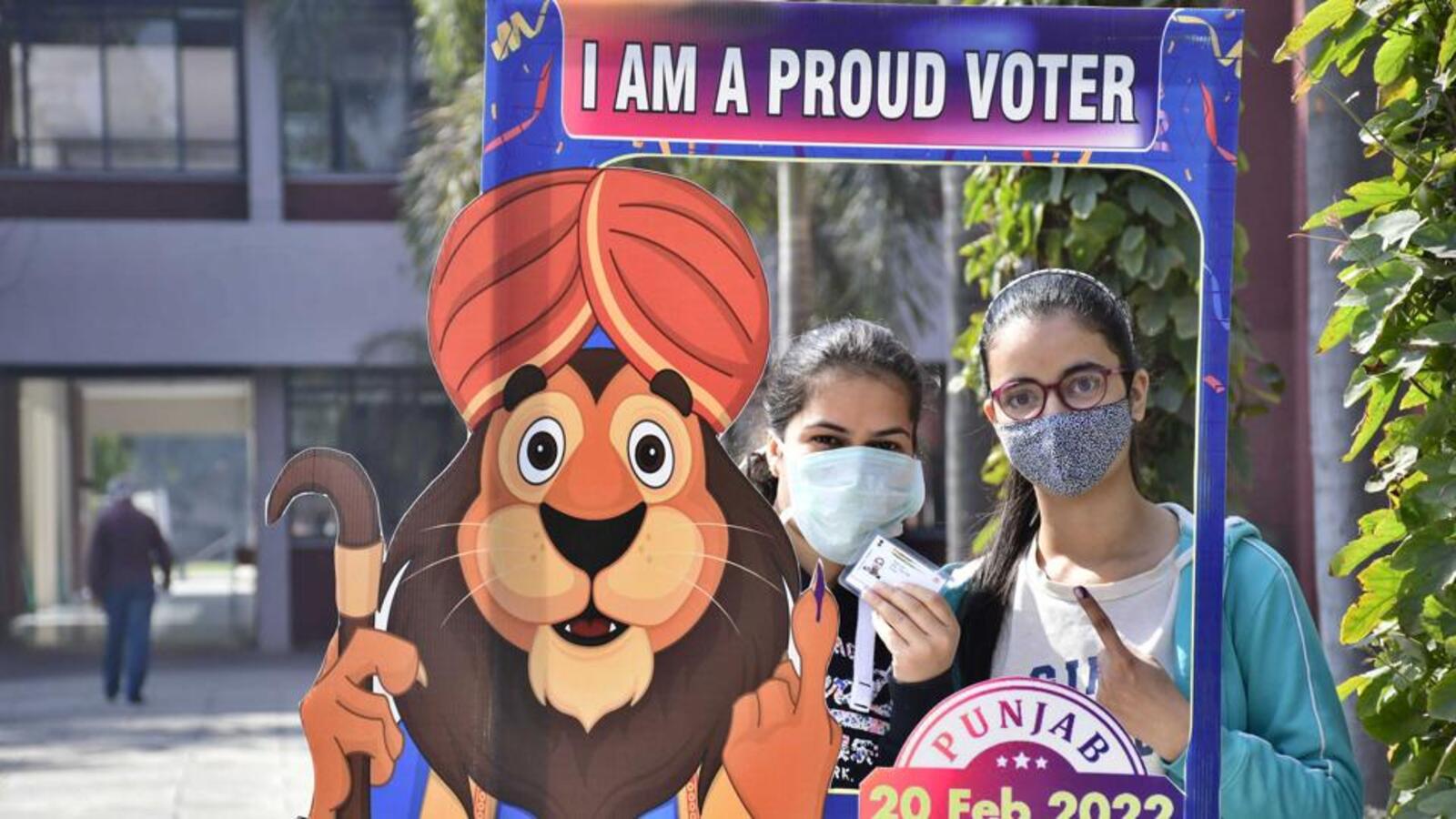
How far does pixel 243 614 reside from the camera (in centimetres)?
3050

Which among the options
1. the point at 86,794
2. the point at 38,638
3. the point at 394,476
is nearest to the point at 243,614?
the point at 38,638

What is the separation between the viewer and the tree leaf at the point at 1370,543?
3334 mm

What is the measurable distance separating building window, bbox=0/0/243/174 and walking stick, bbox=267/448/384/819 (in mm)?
20813

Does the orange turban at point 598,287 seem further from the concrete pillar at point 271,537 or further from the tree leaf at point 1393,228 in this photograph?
the concrete pillar at point 271,537

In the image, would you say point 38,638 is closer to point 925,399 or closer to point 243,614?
point 243,614

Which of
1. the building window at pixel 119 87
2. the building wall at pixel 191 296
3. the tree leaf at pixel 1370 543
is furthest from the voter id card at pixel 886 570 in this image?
the building window at pixel 119 87

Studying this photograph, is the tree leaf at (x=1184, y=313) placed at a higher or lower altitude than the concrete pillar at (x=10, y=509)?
higher

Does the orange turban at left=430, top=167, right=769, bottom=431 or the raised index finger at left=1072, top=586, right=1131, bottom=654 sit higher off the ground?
the orange turban at left=430, top=167, right=769, bottom=431

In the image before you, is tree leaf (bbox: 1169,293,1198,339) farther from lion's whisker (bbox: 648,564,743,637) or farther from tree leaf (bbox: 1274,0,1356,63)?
lion's whisker (bbox: 648,564,743,637)

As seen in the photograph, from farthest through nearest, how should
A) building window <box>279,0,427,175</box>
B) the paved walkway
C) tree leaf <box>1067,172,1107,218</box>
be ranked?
building window <box>279,0,427,175</box> → the paved walkway → tree leaf <box>1067,172,1107,218</box>

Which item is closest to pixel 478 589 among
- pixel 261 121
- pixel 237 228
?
pixel 237 228

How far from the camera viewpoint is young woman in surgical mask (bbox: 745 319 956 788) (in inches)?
116

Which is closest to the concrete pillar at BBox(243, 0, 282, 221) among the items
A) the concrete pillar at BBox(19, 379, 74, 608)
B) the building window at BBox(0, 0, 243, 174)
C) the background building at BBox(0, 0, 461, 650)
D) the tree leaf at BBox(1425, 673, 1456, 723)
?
the background building at BBox(0, 0, 461, 650)

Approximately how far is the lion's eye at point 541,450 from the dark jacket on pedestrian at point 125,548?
13052 millimetres
